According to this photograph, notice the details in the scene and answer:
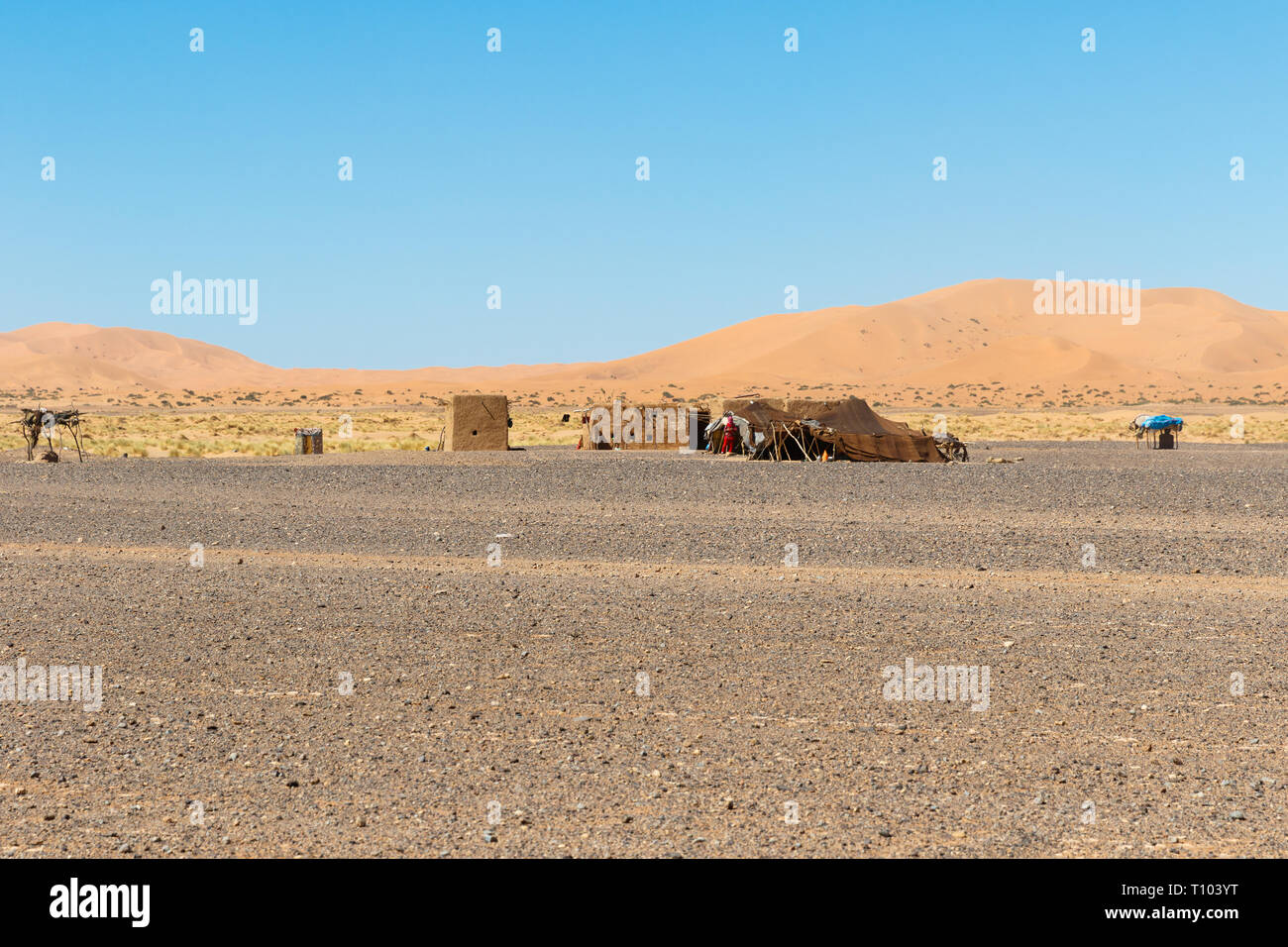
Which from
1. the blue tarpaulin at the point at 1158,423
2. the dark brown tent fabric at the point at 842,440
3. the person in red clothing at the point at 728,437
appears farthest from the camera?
the blue tarpaulin at the point at 1158,423

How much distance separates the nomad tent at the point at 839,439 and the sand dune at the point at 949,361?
79.4 metres

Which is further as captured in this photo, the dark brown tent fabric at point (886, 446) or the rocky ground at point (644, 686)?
the dark brown tent fabric at point (886, 446)

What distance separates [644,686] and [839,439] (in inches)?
908

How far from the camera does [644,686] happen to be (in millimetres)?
7840

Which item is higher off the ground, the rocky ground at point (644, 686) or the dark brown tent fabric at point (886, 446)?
the dark brown tent fabric at point (886, 446)

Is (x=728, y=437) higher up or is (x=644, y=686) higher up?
(x=728, y=437)

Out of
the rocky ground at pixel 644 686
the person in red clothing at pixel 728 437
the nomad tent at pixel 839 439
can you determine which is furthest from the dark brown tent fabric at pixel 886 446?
the rocky ground at pixel 644 686

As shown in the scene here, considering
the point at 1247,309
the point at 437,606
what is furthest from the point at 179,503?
the point at 1247,309

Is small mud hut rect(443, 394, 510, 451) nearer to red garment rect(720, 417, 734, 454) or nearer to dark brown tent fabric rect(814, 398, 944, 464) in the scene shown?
red garment rect(720, 417, 734, 454)

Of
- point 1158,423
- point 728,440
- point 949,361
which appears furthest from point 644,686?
point 949,361

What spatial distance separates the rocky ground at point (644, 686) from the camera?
5.39 m

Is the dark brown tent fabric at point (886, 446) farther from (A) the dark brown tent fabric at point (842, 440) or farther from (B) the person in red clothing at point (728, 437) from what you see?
(B) the person in red clothing at point (728, 437)

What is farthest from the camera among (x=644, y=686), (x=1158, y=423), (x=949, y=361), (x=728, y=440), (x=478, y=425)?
(x=949, y=361)

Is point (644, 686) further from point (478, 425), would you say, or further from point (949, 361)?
point (949, 361)
